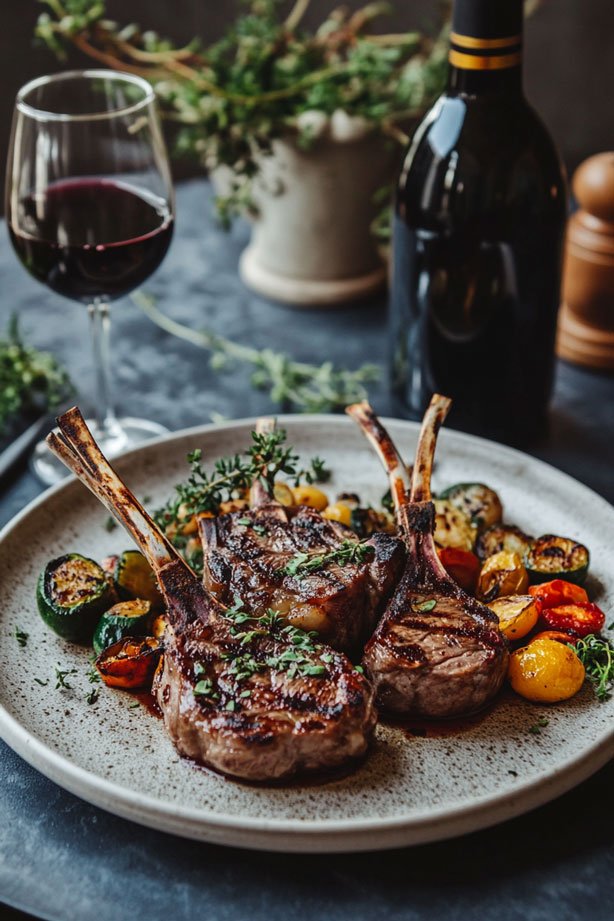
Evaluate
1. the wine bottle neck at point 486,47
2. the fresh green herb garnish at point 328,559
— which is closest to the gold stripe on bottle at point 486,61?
the wine bottle neck at point 486,47

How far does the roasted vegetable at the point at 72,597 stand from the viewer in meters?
1.76

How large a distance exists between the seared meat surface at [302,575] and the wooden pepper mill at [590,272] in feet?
4.14

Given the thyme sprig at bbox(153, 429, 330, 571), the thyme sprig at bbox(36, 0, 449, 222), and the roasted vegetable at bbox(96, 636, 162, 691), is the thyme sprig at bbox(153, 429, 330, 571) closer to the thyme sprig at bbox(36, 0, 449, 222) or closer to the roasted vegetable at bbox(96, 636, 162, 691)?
the roasted vegetable at bbox(96, 636, 162, 691)

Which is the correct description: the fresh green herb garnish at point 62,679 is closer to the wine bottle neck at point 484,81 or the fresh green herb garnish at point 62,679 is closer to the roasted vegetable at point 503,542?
the roasted vegetable at point 503,542

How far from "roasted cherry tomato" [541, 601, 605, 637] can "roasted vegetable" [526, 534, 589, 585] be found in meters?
0.10

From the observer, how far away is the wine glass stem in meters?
2.44

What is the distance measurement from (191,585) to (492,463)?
2.79 feet

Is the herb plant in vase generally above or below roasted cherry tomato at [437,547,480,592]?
above

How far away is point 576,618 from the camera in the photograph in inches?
68.7

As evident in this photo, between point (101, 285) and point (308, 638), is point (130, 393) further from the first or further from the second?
point (308, 638)

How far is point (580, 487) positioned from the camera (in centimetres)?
210

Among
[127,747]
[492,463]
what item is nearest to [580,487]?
[492,463]

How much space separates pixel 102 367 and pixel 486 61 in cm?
110

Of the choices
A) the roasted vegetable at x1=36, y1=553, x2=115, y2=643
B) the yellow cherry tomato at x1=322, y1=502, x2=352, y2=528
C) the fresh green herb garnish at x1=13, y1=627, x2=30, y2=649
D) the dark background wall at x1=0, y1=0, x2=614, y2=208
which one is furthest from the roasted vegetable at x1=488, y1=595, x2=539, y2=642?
the dark background wall at x1=0, y1=0, x2=614, y2=208
